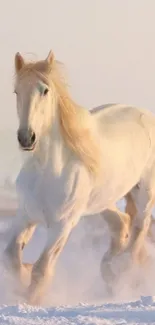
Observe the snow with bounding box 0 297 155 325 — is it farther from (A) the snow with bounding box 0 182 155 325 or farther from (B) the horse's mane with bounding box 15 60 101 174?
(B) the horse's mane with bounding box 15 60 101 174

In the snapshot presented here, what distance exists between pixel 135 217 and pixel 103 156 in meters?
1.46

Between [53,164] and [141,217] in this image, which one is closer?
[53,164]

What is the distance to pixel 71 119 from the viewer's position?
5.53 m

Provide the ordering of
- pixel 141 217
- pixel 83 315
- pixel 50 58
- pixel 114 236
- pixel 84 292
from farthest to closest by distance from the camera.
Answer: pixel 141 217 < pixel 114 236 < pixel 84 292 < pixel 50 58 < pixel 83 315

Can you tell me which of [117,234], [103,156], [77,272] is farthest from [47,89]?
[77,272]

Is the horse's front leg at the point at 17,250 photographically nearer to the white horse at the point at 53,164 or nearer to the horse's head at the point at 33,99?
the white horse at the point at 53,164

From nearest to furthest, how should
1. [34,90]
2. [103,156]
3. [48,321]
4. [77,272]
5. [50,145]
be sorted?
[48,321] → [34,90] → [50,145] → [103,156] → [77,272]

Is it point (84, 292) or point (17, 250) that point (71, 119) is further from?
point (84, 292)

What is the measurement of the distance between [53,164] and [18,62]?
2.79 feet

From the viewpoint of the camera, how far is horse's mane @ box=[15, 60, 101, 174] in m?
5.21

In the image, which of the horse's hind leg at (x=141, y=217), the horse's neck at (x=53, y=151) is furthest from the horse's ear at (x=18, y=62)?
the horse's hind leg at (x=141, y=217)

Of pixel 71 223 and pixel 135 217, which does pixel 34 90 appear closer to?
pixel 71 223

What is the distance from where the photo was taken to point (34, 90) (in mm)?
4980

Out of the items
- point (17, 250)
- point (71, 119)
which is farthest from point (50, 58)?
point (17, 250)
